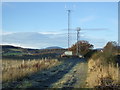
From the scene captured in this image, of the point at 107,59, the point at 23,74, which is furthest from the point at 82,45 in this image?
the point at 23,74

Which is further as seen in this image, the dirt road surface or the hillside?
the hillside

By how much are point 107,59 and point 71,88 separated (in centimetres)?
1845

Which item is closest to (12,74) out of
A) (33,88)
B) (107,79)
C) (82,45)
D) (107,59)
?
(33,88)

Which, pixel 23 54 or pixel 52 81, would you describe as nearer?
pixel 52 81

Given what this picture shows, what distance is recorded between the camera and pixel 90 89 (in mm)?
13898

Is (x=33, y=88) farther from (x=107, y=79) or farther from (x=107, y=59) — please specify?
(x=107, y=59)

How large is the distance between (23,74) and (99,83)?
6760 mm

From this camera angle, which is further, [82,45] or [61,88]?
[82,45]

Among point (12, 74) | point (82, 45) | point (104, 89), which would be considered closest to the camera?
point (104, 89)

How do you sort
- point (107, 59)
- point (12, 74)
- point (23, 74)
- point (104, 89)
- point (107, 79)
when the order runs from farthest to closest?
point (107, 59) < point (23, 74) < point (12, 74) < point (107, 79) < point (104, 89)

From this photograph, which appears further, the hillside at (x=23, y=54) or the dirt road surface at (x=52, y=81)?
the hillside at (x=23, y=54)

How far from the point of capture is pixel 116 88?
13.7 metres

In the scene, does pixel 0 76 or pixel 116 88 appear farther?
pixel 0 76

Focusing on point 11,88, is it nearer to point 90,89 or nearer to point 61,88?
point 61,88
